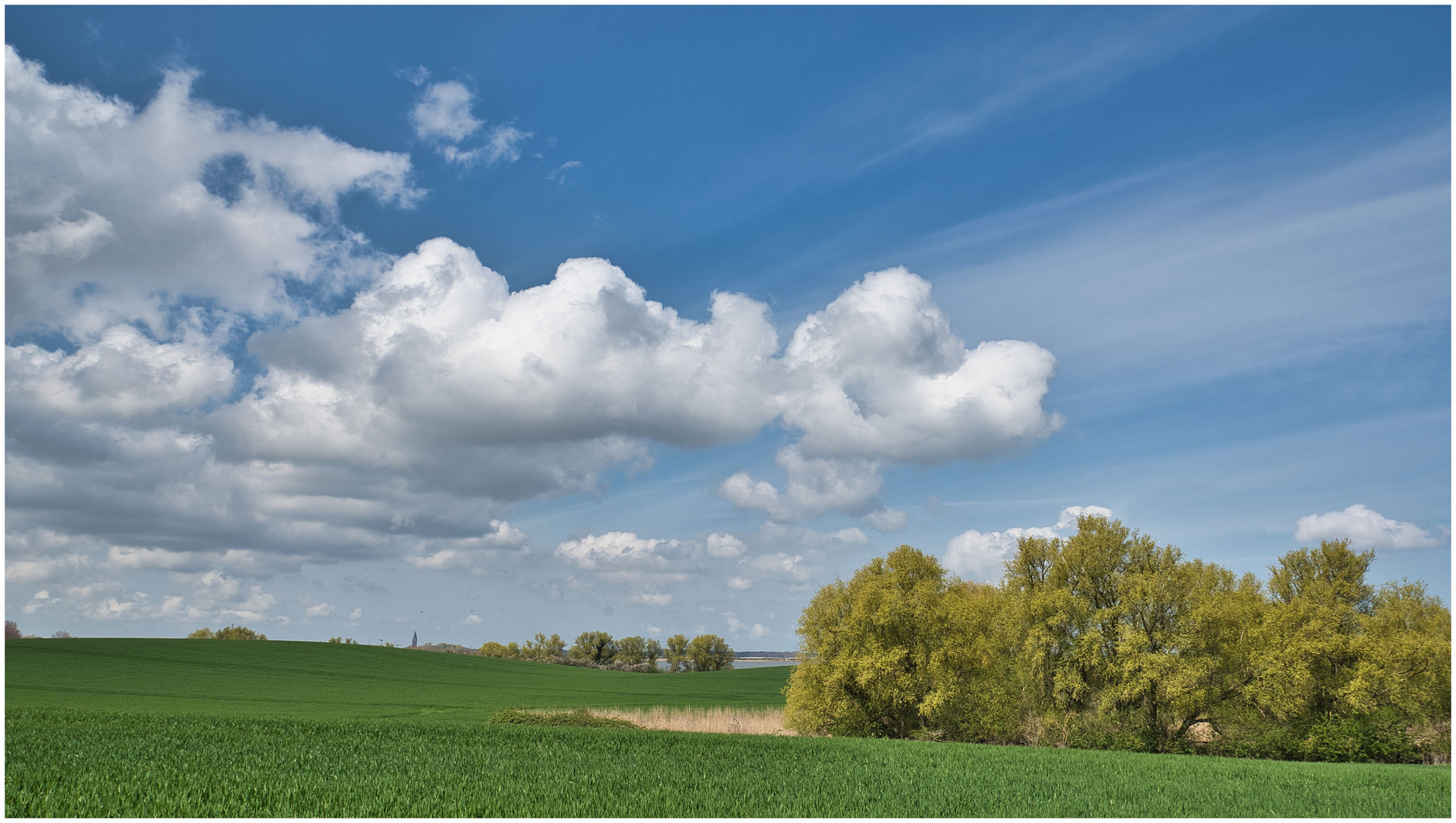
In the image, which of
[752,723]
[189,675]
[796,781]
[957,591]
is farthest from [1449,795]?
[189,675]

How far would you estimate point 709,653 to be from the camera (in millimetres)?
151000

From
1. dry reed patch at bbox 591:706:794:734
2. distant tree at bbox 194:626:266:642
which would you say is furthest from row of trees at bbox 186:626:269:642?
dry reed patch at bbox 591:706:794:734

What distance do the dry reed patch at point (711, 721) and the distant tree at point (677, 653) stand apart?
95067 millimetres

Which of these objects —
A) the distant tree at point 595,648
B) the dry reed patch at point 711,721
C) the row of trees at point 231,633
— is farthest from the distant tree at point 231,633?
the dry reed patch at point 711,721

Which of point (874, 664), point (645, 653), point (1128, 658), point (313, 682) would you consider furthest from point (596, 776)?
point (645, 653)

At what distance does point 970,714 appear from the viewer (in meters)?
40.9

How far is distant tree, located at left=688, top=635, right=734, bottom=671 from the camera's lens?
149 meters

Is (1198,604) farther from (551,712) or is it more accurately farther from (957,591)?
(551,712)

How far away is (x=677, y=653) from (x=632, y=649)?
8.42m

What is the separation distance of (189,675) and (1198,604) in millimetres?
80212

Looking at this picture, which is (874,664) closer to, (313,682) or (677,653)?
(313,682)

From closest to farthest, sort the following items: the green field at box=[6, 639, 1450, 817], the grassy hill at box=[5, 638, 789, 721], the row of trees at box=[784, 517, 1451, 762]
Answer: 1. the green field at box=[6, 639, 1450, 817]
2. the row of trees at box=[784, 517, 1451, 762]
3. the grassy hill at box=[5, 638, 789, 721]

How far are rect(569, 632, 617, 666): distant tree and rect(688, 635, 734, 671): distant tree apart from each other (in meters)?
14.5

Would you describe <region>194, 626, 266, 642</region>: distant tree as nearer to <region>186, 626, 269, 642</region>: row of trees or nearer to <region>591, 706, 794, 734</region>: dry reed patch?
<region>186, 626, 269, 642</region>: row of trees
